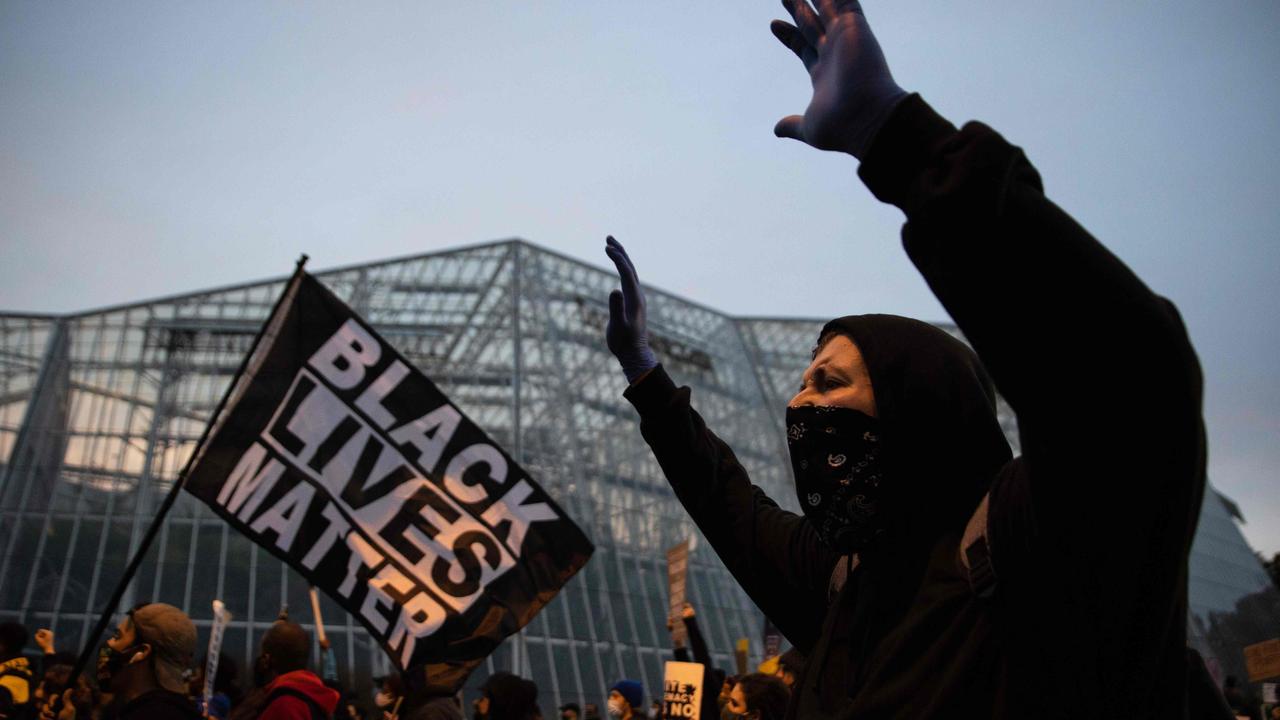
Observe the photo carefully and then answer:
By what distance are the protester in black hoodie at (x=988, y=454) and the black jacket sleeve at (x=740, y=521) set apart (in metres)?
0.27

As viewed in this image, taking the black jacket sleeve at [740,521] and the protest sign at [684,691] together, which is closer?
the black jacket sleeve at [740,521]

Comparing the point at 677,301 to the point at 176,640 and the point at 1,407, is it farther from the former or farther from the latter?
the point at 176,640

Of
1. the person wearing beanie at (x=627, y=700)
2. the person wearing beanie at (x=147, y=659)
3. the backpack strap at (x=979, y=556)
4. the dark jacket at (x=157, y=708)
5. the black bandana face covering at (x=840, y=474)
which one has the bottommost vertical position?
the person wearing beanie at (x=627, y=700)

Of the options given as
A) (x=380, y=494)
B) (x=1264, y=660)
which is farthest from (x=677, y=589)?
(x=1264, y=660)

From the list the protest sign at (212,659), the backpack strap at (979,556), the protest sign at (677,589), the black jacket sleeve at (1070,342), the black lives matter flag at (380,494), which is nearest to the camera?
the black jacket sleeve at (1070,342)

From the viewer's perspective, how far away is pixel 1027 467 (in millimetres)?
1187

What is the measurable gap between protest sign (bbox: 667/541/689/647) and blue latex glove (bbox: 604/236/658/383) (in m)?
6.16

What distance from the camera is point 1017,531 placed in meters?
1.25

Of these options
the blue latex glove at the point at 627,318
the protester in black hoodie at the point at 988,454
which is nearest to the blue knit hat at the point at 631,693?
the blue latex glove at the point at 627,318

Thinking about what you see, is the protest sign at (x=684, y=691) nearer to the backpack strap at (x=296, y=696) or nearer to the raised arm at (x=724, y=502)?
the backpack strap at (x=296, y=696)

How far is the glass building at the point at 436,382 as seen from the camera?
77.5 ft

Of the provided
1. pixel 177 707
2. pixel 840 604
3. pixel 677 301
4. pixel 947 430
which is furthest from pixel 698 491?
pixel 677 301

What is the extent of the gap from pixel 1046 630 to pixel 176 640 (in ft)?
13.4

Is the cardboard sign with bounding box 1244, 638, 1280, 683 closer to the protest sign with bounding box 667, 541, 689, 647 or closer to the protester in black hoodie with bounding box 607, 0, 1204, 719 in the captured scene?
the protest sign with bounding box 667, 541, 689, 647
